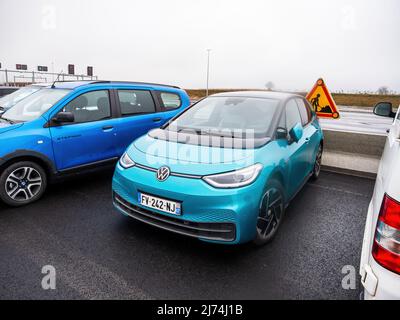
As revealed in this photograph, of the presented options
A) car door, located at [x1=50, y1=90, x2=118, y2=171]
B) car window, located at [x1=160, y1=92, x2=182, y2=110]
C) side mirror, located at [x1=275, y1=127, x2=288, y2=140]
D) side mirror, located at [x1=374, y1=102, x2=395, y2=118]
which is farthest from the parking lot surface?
car window, located at [x1=160, y1=92, x2=182, y2=110]

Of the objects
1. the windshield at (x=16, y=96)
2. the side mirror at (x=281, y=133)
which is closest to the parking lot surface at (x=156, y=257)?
the side mirror at (x=281, y=133)

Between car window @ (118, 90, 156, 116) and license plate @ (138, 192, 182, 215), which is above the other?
car window @ (118, 90, 156, 116)

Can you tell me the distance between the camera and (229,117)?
374 cm

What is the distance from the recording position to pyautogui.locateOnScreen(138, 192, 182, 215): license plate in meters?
2.67

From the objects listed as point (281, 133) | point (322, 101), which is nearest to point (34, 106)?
point (281, 133)

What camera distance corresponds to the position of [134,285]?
8.02ft

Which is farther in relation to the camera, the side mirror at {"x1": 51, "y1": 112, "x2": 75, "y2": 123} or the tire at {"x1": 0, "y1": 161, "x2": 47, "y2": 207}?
the side mirror at {"x1": 51, "y1": 112, "x2": 75, "y2": 123}

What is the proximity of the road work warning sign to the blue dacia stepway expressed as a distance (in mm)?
3270

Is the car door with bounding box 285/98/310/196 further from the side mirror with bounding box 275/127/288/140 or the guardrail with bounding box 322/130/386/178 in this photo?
the guardrail with bounding box 322/130/386/178

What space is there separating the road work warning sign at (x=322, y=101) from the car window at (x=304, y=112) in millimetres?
1300

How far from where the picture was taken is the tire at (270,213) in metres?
2.88

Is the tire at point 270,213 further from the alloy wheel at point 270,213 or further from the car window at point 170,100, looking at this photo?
the car window at point 170,100
